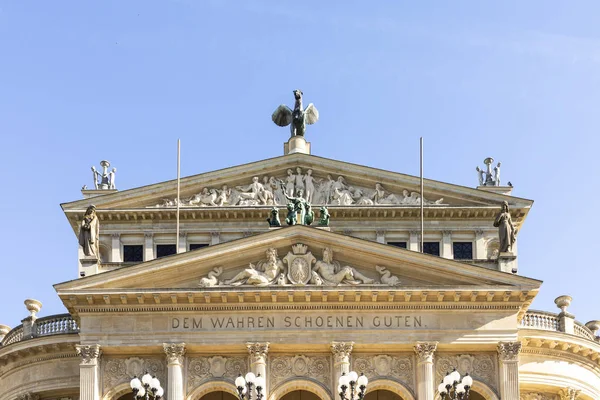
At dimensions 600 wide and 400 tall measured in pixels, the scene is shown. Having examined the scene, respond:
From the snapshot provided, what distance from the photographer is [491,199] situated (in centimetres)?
7069

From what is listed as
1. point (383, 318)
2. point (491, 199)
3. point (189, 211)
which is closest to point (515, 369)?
point (383, 318)

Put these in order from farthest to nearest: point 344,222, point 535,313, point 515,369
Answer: point 344,222 → point 535,313 → point 515,369

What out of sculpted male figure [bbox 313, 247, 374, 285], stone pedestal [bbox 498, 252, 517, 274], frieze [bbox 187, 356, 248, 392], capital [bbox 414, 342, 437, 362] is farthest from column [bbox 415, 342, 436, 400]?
frieze [bbox 187, 356, 248, 392]

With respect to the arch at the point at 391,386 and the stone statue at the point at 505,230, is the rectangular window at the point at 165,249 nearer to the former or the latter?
the arch at the point at 391,386

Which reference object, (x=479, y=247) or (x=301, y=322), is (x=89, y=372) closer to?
(x=301, y=322)

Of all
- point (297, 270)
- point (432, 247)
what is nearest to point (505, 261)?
point (297, 270)

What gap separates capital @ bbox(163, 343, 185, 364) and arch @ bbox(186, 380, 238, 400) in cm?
128

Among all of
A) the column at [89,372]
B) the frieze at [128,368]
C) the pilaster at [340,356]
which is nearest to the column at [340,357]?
the pilaster at [340,356]

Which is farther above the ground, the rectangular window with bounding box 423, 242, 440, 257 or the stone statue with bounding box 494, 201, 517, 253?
the rectangular window with bounding box 423, 242, 440, 257

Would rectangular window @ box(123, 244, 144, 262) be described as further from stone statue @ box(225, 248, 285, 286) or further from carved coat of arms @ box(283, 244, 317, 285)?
carved coat of arms @ box(283, 244, 317, 285)

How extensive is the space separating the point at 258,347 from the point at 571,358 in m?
14.4

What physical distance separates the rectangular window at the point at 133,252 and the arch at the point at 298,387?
46.2 ft

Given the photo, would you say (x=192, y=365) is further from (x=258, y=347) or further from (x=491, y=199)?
(x=491, y=199)

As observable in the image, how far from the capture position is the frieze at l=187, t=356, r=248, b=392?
2329 inches
